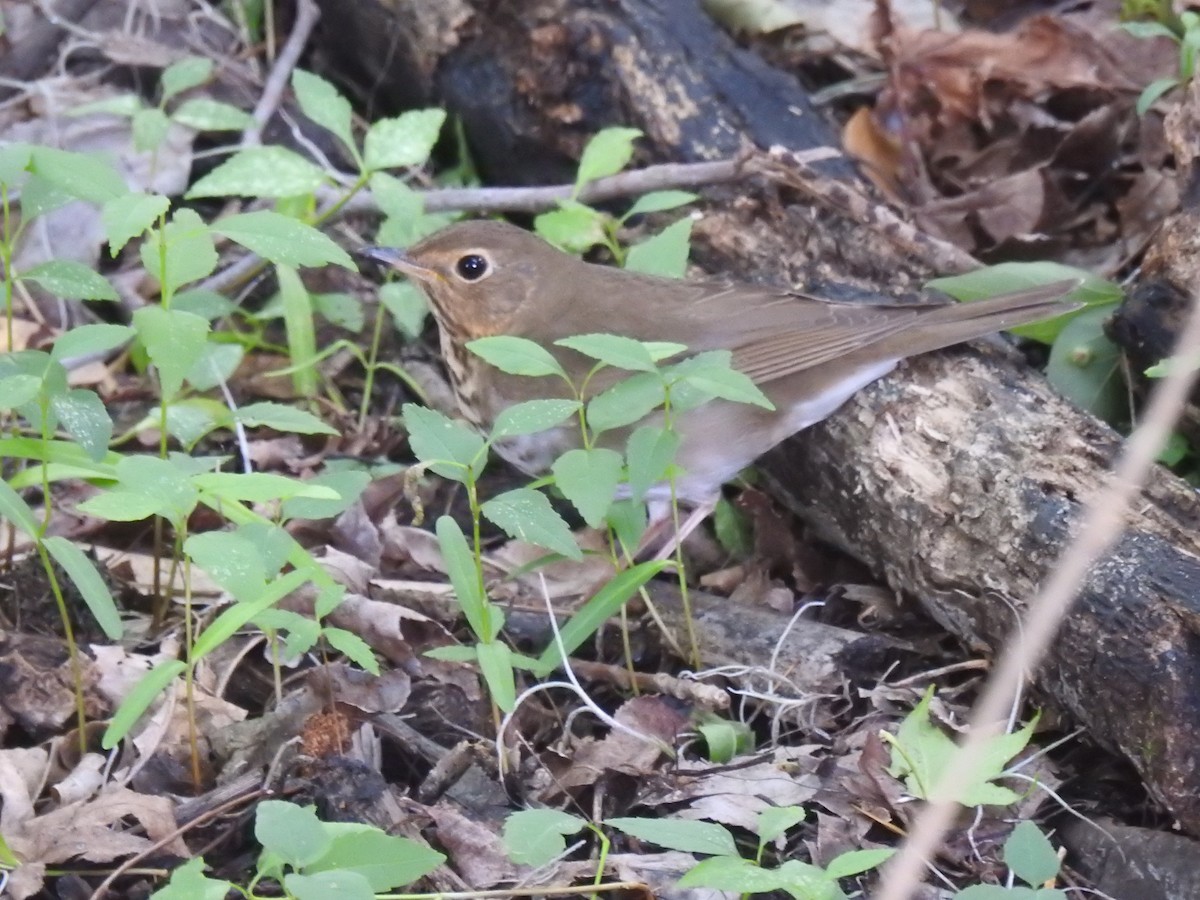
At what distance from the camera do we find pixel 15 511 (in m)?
2.89

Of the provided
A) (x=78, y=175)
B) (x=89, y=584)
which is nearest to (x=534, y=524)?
(x=89, y=584)

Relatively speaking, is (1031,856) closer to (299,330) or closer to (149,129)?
(299,330)

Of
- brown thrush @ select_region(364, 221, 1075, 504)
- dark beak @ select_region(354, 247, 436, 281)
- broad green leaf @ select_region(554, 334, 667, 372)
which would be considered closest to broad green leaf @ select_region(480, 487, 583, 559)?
broad green leaf @ select_region(554, 334, 667, 372)

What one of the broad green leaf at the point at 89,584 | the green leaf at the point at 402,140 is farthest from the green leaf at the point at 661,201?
the broad green leaf at the point at 89,584

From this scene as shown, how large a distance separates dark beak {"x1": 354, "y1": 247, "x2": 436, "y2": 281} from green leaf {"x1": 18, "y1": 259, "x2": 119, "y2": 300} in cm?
121

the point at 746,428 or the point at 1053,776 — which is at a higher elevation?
the point at 746,428

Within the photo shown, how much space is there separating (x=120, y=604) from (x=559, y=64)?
2403 mm

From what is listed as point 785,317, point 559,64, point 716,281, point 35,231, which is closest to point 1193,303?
point 785,317

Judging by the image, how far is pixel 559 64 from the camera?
4957 millimetres

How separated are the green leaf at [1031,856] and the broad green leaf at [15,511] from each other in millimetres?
1991

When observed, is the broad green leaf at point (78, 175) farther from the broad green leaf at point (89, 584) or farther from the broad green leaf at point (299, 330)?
the broad green leaf at point (299, 330)

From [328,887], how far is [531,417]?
3.30 feet

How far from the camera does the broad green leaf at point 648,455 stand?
9.57 feet

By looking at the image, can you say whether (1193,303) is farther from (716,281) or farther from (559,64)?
(559,64)
